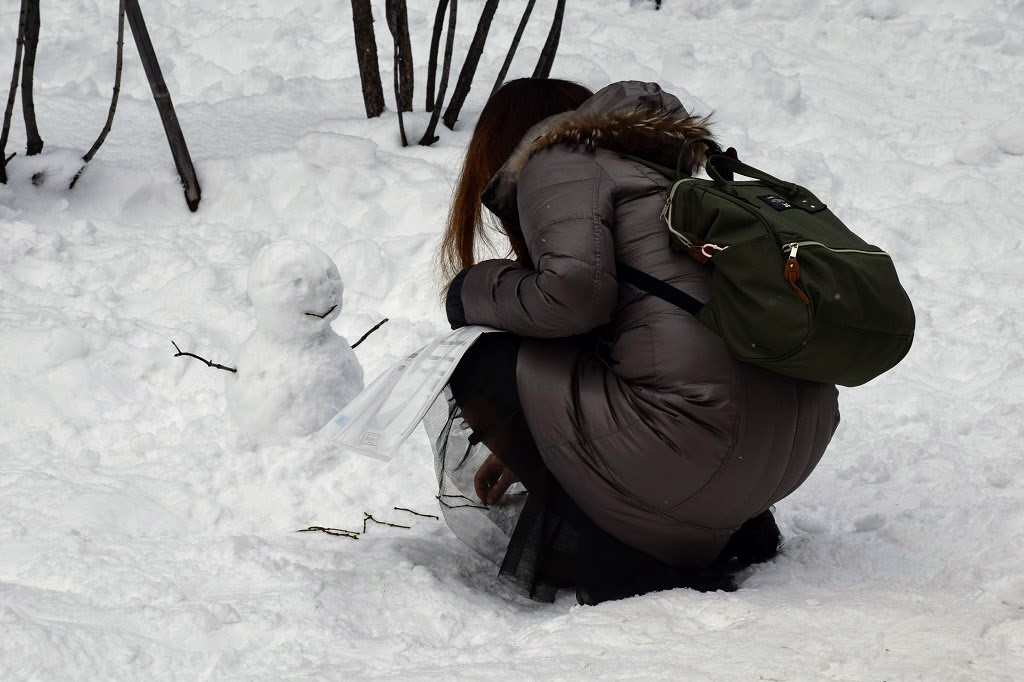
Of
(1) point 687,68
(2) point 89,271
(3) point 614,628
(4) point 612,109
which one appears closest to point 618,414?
(3) point 614,628

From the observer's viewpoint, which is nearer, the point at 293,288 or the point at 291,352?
the point at 293,288

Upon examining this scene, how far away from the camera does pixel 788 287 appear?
168 centimetres

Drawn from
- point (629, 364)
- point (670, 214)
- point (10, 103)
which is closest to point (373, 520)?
point (629, 364)

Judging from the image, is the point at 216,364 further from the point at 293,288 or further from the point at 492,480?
the point at 492,480

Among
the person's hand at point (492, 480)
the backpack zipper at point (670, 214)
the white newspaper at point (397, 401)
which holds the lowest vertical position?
the person's hand at point (492, 480)

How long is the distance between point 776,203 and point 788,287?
0.25 metres

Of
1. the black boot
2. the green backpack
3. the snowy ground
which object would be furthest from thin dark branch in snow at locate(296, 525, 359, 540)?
the green backpack

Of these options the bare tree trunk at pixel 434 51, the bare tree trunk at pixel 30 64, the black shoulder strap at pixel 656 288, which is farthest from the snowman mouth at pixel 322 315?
the bare tree trunk at pixel 434 51

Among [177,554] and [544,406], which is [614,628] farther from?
[177,554]

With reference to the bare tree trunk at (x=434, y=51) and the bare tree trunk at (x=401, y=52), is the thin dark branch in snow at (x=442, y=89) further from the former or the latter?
the bare tree trunk at (x=401, y=52)

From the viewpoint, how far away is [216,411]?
2.99 m

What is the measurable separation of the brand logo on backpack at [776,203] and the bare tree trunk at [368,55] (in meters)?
3.28

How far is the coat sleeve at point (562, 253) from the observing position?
185cm

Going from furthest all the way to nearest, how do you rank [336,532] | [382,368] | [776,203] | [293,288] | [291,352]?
[382,368] → [291,352] → [293,288] → [336,532] → [776,203]
